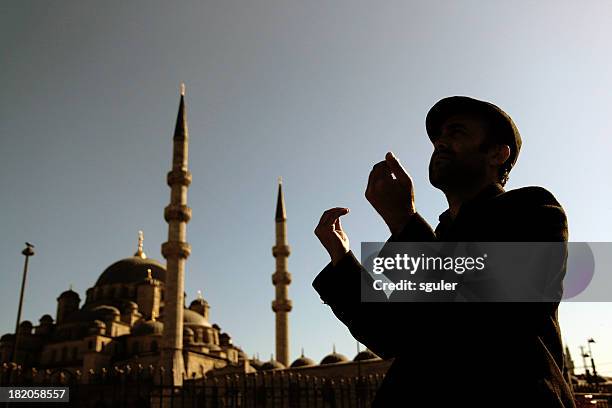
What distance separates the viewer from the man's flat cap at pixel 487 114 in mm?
1376

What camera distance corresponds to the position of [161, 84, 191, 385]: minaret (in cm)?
2458

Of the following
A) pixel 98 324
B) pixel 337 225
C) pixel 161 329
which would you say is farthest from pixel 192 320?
pixel 337 225

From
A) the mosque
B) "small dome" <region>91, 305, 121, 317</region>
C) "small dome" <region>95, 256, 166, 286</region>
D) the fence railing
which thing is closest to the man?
the fence railing

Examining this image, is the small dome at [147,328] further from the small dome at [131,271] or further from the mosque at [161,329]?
the small dome at [131,271]

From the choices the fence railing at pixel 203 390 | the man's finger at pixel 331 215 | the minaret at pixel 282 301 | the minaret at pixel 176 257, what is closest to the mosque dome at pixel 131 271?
the fence railing at pixel 203 390

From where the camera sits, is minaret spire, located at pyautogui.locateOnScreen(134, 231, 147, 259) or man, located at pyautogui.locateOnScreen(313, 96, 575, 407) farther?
minaret spire, located at pyautogui.locateOnScreen(134, 231, 147, 259)

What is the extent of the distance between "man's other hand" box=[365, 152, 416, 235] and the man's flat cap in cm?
20

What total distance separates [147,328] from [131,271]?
417 inches

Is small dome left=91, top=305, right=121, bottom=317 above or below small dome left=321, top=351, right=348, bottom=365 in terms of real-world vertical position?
above

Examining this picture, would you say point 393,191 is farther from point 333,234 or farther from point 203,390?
point 203,390

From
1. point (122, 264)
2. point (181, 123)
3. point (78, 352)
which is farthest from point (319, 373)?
point (122, 264)

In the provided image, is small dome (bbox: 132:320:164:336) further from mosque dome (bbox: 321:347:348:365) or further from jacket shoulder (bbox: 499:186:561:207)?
jacket shoulder (bbox: 499:186:561:207)

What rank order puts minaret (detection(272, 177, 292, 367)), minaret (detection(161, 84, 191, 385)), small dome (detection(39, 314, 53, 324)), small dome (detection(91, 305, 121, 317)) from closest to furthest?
minaret (detection(161, 84, 191, 385)) < minaret (detection(272, 177, 292, 367)) < small dome (detection(91, 305, 121, 317)) < small dome (detection(39, 314, 53, 324))

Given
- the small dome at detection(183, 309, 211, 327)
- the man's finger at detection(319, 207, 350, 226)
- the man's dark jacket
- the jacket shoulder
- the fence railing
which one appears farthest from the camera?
the small dome at detection(183, 309, 211, 327)
